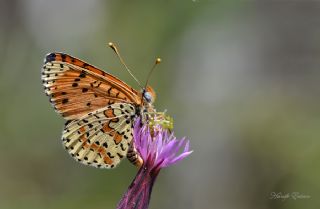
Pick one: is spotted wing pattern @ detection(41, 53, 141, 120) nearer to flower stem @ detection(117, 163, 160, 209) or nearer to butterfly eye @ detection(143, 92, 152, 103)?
butterfly eye @ detection(143, 92, 152, 103)

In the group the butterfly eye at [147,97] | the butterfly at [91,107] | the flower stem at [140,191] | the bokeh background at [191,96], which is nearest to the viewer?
the flower stem at [140,191]

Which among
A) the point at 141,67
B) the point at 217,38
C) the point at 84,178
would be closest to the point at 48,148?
the point at 84,178

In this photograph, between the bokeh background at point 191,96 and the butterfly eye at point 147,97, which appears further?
the bokeh background at point 191,96

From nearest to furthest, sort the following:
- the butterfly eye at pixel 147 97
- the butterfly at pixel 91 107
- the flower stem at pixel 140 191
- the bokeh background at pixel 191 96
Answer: the flower stem at pixel 140 191 → the butterfly at pixel 91 107 → the butterfly eye at pixel 147 97 → the bokeh background at pixel 191 96

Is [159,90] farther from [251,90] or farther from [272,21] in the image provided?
[272,21]

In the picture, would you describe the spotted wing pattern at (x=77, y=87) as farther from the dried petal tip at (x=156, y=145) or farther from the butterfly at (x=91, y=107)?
the dried petal tip at (x=156, y=145)

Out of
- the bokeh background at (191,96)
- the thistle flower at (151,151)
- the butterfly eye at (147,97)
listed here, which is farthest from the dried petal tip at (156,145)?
the bokeh background at (191,96)

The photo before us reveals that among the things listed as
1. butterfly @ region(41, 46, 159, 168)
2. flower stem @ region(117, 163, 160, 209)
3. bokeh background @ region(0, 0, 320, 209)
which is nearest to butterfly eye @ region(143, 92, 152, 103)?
butterfly @ region(41, 46, 159, 168)
